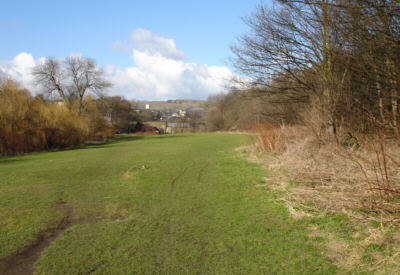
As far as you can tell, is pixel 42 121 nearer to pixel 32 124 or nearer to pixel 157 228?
pixel 32 124

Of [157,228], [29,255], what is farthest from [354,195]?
[29,255]

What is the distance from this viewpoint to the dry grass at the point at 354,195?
3.73 m

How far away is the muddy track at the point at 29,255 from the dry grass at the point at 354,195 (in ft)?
12.8

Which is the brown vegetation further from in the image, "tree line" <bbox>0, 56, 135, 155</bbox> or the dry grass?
the dry grass

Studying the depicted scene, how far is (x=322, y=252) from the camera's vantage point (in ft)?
13.1

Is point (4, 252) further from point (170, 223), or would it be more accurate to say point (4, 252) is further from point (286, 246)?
point (286, 246)

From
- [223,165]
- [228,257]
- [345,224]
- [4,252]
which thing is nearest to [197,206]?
[228,257]

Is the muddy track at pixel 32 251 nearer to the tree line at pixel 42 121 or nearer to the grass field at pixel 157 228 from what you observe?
the grass field at pixel 157 228

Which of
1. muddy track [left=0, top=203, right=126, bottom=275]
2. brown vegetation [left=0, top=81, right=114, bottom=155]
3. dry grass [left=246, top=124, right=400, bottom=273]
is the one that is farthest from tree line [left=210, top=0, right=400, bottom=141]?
brown vegetation [left=0, top=81, right=114, bottom=155]

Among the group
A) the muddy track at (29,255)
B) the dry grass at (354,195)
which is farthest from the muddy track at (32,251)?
the dry grass at (354,195)

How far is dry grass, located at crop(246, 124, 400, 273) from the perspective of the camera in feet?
12.2

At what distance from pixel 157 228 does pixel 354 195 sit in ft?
11.1

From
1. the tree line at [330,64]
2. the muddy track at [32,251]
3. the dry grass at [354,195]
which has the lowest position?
the muddy track at [32,251]

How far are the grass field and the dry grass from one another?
12.9 inches
